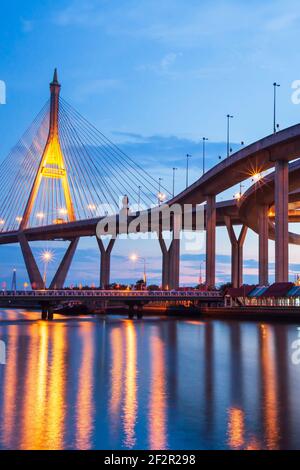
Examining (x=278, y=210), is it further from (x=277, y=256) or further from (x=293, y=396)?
(x=293, y=396)

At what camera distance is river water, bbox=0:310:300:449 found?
15.7 meters

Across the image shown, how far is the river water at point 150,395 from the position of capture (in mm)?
15711

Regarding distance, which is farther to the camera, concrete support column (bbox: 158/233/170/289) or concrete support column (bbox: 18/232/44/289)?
concrete support column (bbox: 158/233/170/289)

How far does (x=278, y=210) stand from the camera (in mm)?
57188

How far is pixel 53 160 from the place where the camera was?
85750 millimetres

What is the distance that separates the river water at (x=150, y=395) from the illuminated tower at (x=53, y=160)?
150ft

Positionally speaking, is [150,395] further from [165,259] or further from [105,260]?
[105,260]

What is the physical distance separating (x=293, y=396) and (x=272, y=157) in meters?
37.5

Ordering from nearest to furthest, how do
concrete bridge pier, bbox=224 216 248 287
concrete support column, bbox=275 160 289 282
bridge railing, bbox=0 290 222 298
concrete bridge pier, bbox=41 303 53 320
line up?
concrete support column, bbox=275 160 289 282
bridge railing, bbox=0 290 222 298
concrete bridge pier, bbox=41 303 53 320
concrete bridge pier, bbox=224 216 248 287

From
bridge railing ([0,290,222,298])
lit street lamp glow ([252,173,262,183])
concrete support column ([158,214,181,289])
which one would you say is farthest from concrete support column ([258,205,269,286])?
concrete support column ([158,214,181,289])

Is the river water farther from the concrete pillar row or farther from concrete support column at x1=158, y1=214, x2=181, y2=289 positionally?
the concrete pillar row

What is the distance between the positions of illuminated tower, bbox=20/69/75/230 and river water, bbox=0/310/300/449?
4586 cm

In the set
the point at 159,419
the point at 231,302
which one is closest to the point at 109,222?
the point at 231,302

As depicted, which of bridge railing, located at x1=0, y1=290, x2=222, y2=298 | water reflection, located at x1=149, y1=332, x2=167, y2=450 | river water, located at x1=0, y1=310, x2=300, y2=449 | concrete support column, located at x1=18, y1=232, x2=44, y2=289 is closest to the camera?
water reflection, located at x1=149, y1=332, x2=167, y2=450
